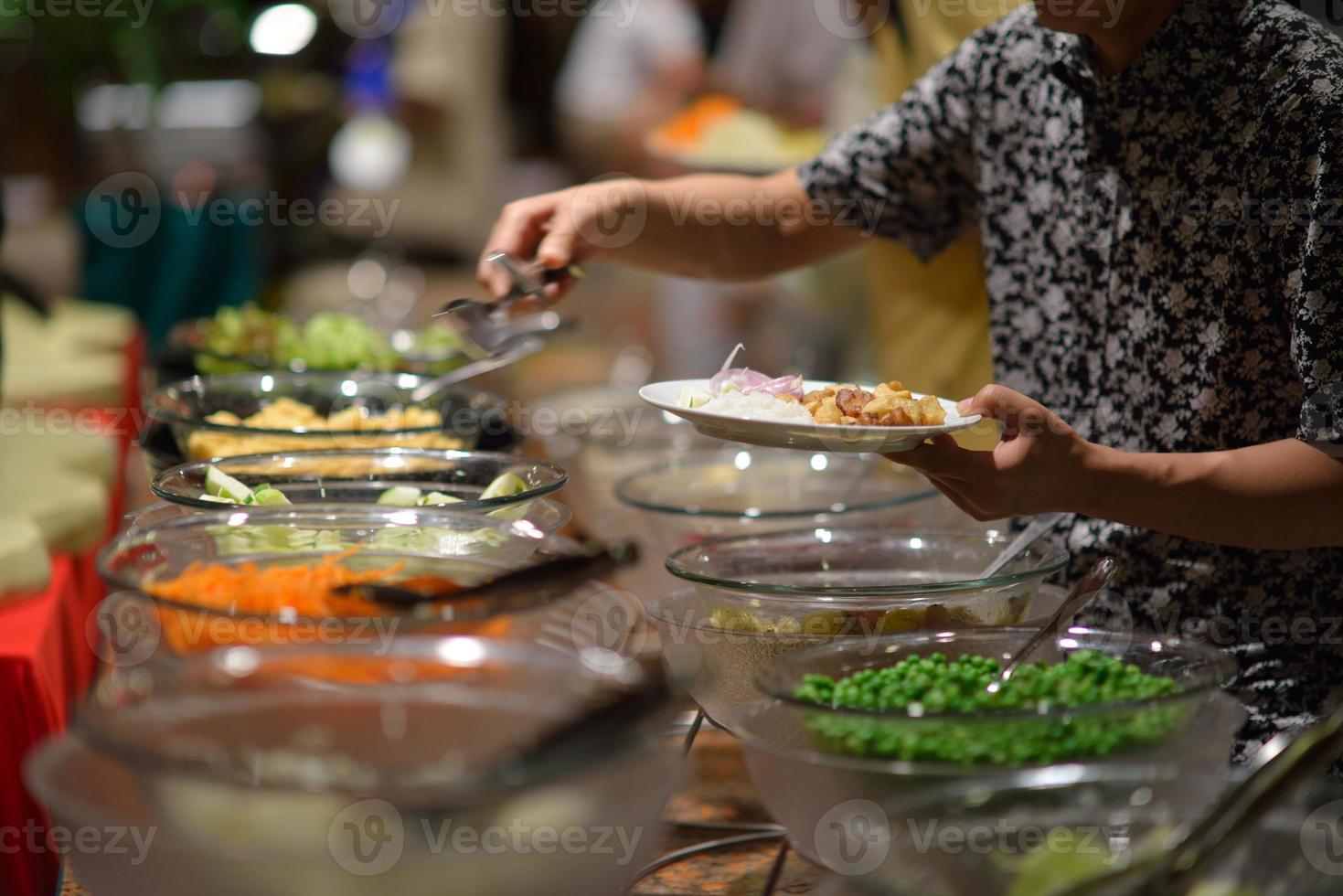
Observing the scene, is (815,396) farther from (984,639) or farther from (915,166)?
(915,166)

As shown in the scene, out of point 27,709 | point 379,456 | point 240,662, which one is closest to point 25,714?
point 27,709

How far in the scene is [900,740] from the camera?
854mm

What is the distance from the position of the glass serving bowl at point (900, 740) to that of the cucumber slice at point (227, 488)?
0.57 metres

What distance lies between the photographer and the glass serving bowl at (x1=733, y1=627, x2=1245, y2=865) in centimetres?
85

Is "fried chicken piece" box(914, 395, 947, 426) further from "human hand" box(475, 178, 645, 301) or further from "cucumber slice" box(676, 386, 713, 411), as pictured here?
"human hand" box(475, 178, 645, 301)

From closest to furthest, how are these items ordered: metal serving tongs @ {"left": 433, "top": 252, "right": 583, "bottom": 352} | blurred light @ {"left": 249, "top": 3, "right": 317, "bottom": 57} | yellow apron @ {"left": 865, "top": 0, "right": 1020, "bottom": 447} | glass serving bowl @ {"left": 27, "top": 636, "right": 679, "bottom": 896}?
1. glass serving bowl @ {"left": 27, "top": 636, "right": 679, "bottom": 896}
2. metal serving tongs @ {"left": 433, "top": 252, "right": 583, "bottom": 352}
3. yellow apron @ {"left": 865, "top": 0, "right": 1020, "bottom": 447}
4. blurred light @ {"left": 249, "top": 3, "right": 317, "bottom": 57}

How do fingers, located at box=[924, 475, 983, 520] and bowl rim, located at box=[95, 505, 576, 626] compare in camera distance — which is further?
fingers, located at box=[924, 475, 983, 520]

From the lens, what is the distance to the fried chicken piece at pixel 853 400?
116 centimetres

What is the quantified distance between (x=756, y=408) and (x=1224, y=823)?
0.56 m

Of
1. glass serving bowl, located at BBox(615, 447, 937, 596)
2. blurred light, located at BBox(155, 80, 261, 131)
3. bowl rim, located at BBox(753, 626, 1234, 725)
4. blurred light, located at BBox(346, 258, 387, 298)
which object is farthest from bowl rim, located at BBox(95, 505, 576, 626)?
blurred light, located at BBox(155, 80, 261, 131)

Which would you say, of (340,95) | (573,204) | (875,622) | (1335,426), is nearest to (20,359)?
(573,204)

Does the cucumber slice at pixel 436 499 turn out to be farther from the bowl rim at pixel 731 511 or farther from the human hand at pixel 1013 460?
the human hand at pixel 1013 460

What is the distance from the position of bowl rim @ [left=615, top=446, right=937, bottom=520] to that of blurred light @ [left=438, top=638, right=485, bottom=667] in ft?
2.28

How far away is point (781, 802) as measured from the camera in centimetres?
90
